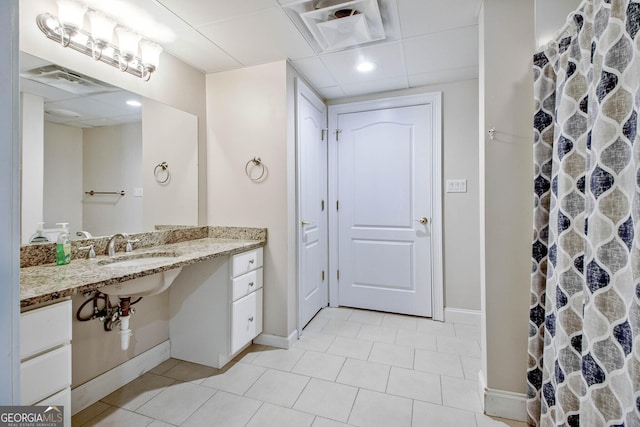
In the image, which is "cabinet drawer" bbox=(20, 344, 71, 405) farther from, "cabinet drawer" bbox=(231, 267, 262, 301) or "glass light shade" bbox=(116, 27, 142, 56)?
"glass light shade" bbox=(116, 27, 142, 56)

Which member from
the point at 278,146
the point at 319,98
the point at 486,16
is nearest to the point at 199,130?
the point at 278,146

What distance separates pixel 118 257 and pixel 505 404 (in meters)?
2.19

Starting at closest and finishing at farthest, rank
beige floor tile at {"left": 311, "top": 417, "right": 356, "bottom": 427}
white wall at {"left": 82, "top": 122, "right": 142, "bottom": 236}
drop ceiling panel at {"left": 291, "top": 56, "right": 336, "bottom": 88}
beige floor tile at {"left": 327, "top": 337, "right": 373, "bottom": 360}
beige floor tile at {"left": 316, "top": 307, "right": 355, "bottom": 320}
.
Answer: beige floor tile at {"left": 311, "top": 417, "right": 356, "bottom": 427}
white wall at {"left": 82, "top": 122, "right": 142, "bottom": 236}
beige floor tile at {"left": 327, "top": 337, "right": 373, "bottom": 360}
drop ceiling panel at {"left": 291, "top": 56, "right": 336, "bottom": 88}
beige floor tile at {"left": 316, "top": 307, "right": 355, "bottom": 320}

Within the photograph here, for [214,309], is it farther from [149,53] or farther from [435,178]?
[435,178]

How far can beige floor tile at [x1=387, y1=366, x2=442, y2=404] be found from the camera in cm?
168

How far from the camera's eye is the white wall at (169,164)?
6.54ft

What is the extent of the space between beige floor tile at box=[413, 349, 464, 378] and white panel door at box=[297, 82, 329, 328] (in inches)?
37.9

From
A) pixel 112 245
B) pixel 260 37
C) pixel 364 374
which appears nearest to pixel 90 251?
pixel 112 245

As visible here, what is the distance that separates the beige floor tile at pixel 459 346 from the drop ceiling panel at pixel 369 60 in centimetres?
219

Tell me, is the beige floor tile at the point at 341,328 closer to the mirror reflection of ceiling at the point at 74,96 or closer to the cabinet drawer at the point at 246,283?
the cabinet drawer at the point at 246,283

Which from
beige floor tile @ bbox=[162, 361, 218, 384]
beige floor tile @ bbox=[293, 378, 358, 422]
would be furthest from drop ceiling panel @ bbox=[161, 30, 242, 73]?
beige floor tile @ bbox=[293, 378, 358, 422]

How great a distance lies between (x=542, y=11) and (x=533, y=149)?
25.8 inches

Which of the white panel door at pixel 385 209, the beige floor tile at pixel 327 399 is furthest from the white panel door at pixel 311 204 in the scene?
the beige floor tile at pixel 327 399

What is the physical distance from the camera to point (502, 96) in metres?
1.51
